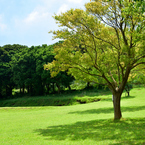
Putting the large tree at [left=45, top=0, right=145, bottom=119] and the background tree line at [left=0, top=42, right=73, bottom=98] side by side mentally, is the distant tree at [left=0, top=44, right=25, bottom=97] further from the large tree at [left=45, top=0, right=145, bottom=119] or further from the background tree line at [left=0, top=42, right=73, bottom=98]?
the large tree at [left=45, top=0, right=145, bottom=119]

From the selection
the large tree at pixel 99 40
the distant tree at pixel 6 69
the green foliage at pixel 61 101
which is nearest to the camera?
the large tree at pixel 99 40

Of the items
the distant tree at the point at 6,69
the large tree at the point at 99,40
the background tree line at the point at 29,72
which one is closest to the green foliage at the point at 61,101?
the background tree line at the point at 29,72

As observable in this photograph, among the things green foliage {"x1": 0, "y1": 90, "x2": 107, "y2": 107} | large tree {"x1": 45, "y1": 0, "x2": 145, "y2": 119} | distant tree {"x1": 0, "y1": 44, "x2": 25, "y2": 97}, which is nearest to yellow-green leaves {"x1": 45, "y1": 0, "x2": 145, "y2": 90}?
large tree {"x1": 45, "y1": 0, "x2": 145, "y2": 119}

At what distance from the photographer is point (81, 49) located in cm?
1240

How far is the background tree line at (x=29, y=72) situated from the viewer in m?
44.1

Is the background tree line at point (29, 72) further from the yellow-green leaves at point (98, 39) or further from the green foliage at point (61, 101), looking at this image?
the yellow-green leaves at point (98, 39)

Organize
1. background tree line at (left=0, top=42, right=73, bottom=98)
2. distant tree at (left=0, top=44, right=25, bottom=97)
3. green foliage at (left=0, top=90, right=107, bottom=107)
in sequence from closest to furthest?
green foliage at (left=0, top=90, right=107, bottom=107) → background tree line at (left=0, top=42, right=73, bottom=98) → distant tree at (left=0, top=44, right=25, bottom=97)

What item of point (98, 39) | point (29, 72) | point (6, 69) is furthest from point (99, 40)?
point (6, 69)

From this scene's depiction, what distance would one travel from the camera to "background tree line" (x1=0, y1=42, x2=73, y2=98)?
44.1m

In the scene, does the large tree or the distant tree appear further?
the distant tree

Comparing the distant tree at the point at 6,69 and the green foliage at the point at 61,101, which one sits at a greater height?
the distant tree at the point at 6,69

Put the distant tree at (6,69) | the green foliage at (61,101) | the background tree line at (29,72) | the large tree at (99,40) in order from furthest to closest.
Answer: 1. the distant tree at (6,69)
2. the background tree line at (29,72)
3. the green foliage at (61,101)
4. the large tree at (99,40)

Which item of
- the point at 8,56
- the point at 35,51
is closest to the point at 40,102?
the point at 35,51

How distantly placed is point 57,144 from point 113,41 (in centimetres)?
775
